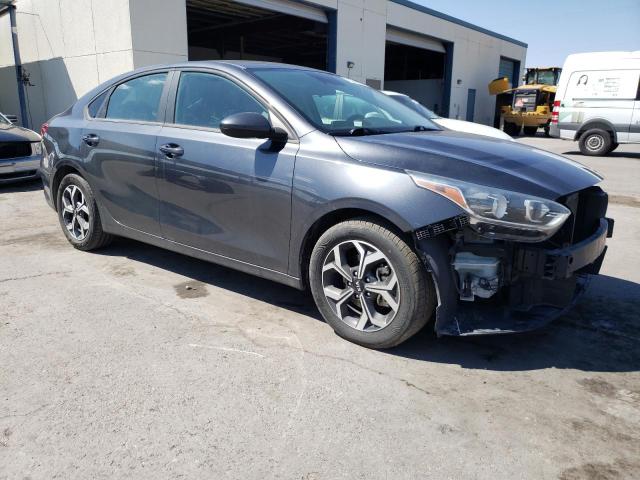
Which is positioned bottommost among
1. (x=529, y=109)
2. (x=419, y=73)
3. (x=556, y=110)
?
(x=556, y=110)

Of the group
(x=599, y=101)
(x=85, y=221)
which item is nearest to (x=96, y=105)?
(x=85, y=221)

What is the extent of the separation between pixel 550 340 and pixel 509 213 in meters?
1.06

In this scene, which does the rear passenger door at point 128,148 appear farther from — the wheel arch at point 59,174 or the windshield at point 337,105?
the windshield at point 337,105

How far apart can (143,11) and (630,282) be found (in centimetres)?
1149

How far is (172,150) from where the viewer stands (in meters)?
3.67

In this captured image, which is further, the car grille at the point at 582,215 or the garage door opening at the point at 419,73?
the garage door opening at the point at 419,73

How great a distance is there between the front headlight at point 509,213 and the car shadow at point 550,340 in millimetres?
788

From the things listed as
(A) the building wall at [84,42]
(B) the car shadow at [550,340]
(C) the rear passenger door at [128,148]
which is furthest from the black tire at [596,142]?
(C) the rear passenger door at [128,148]

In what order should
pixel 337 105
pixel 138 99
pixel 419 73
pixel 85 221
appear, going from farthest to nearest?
pixel 419 73 → pixel 85 221 → pixel 138 99 → pixel 337 105

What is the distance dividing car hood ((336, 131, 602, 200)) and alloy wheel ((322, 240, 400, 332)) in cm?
51

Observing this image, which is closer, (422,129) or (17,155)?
(422,129)

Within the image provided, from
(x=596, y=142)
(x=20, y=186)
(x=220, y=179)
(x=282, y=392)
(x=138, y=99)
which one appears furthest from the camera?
(x=596, y=142)

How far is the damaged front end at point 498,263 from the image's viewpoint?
8.43ft

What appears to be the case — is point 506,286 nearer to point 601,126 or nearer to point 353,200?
point 353,200
